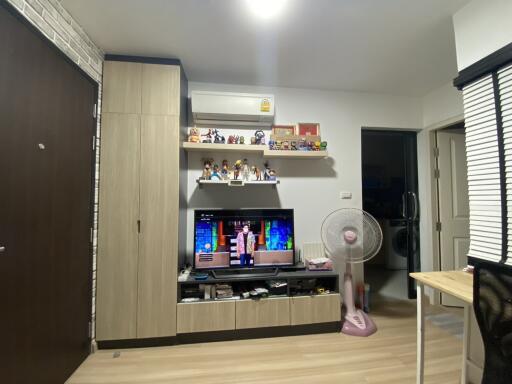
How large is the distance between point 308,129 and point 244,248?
1.50 meters

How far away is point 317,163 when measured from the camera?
106 inches

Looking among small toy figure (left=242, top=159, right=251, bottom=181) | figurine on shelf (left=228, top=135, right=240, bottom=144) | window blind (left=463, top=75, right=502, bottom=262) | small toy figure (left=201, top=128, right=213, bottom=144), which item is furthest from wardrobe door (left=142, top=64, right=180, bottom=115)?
window blind (left=463, top=75, right=502, bottom=262)

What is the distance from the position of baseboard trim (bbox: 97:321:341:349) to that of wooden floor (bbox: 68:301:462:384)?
4 centimetres

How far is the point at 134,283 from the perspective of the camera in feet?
6.37

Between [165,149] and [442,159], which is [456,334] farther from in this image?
[165,149]

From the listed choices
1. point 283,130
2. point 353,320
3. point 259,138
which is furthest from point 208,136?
point 353,320

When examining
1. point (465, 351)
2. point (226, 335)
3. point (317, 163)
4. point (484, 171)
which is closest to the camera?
point (484, 171)

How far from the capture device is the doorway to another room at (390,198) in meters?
3.04

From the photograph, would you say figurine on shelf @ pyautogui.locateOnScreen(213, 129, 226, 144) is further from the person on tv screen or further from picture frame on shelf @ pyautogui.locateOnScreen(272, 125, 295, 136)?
the person on tv screen

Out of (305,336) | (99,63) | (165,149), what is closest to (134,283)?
(165,149)

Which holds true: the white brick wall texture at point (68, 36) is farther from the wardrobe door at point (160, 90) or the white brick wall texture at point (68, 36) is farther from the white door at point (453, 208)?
the white door at point (453, 208)

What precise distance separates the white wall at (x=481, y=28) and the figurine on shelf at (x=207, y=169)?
2.15 metres

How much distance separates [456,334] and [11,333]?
11.1 ft

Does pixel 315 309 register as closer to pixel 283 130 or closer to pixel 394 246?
pixel 283 130
